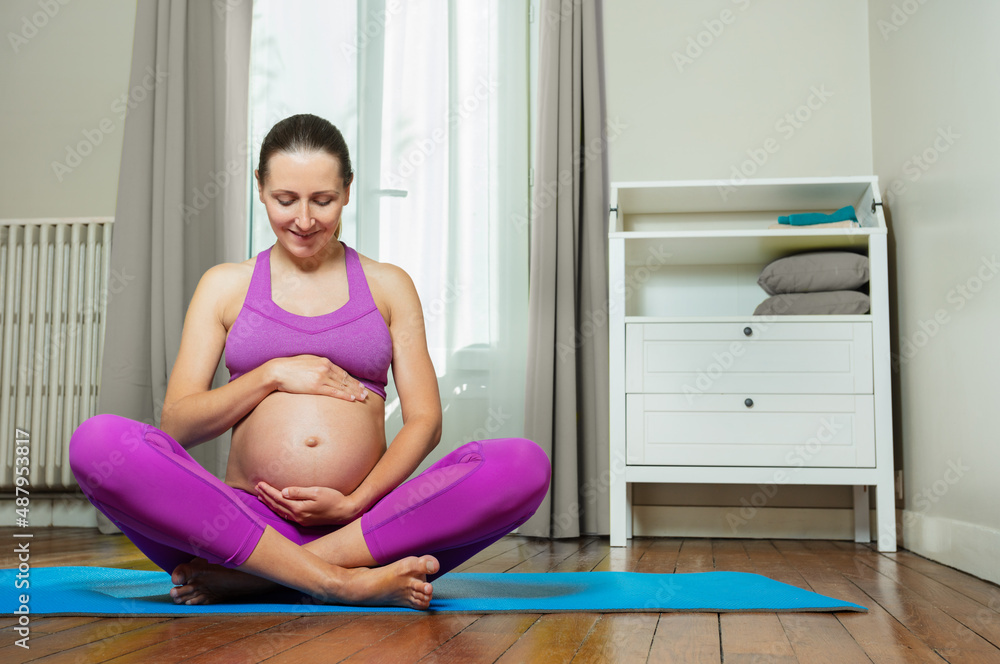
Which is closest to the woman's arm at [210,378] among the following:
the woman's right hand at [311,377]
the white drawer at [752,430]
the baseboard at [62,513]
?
the woman's right hand at [311,377]

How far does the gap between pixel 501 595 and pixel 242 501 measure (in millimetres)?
431

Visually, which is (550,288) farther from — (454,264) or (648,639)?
(648,639)

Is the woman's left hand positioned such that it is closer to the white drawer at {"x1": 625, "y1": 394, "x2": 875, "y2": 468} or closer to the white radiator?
the white drawer at {"x1": 625, "y1": 394, "x2": 875, "y2": 468}

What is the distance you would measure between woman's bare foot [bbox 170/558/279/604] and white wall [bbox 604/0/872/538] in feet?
5.19

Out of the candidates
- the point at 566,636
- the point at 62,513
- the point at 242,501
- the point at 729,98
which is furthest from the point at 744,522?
the point at 62,513

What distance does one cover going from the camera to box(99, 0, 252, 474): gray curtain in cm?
268

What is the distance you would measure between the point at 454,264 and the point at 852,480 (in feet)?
4.34

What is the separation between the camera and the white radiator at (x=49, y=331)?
2822 mm

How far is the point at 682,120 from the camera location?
2.73m

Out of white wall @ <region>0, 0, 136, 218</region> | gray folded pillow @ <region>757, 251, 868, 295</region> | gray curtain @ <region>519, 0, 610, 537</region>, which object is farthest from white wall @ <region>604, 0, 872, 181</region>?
white wall @ <region>0, 0, 136, 218</region>

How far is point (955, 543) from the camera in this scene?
186 centimetres

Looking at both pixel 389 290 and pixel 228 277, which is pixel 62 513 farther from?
pixel 389 290

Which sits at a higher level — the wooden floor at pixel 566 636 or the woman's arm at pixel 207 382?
the woman's arm at pixel 207 382

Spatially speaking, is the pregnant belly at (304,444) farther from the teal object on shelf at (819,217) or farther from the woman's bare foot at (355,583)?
the teal object on shelf at (819,217)
